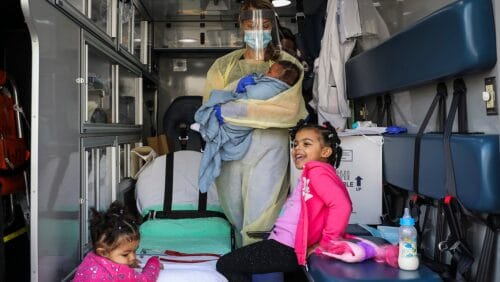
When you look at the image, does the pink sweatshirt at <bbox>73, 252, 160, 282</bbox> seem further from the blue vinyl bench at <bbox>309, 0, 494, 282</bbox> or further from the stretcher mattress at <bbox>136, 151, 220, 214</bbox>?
the stretcher mattress at <bbox>136, 151, 220, 214</bbox>

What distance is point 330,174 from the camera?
6.79 feet

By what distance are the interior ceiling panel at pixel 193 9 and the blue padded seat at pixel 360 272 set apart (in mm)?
3229

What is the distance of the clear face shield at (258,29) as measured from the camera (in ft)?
9.61

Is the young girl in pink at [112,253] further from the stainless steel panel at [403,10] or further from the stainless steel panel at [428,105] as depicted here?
the stainless steel panel at [403,10]

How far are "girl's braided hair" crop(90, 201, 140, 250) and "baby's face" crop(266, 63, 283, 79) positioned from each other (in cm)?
128

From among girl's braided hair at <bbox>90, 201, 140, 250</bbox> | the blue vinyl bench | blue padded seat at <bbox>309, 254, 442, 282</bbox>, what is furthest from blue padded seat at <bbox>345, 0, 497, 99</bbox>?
girl's braided hair at <bbox>90, 201, 140, 250</bbox>

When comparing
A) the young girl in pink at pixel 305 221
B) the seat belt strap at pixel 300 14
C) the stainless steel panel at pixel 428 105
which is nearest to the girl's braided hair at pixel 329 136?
the young girl in pink at pixel 305 221

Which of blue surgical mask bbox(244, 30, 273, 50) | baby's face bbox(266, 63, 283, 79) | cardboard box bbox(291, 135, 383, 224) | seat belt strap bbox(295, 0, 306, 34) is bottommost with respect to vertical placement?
cardboard box bbox(291, 135, 383, 224)

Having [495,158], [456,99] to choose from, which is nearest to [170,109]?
[456,99]

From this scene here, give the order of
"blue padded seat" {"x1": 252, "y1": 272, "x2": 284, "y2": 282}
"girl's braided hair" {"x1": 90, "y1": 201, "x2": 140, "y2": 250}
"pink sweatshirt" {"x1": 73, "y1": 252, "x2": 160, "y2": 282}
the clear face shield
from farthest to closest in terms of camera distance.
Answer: the clear face shield, "blue padded seat" {"x1": 252, "y1": 272, "x2": 284, "y2": 282}, "girl's braided hair" {"x1": 90, "y1": 201, "x2": 140, "y2": 250}, "pink sweatshirt" {"x1": 73, "y1": 252, "x2": 160, "y2": 282}

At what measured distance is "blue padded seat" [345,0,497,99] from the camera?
1.63 m

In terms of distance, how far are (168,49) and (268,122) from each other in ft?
7.75

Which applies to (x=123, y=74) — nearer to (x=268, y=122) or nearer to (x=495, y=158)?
(x=268, y=122)

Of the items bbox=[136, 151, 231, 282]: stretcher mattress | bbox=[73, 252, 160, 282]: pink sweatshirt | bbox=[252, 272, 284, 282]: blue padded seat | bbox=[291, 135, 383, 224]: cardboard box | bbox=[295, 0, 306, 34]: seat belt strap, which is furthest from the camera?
bbox=[295, 0, 306, 34]: seat belt strap
